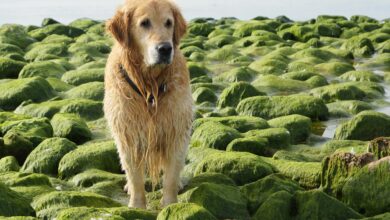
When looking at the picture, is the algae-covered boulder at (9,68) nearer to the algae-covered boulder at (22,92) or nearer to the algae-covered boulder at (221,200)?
the algae-covered boulder at (22,92)

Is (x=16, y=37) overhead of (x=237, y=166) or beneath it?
beneath

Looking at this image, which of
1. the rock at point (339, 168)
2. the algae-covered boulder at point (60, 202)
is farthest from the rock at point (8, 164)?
the rock at point (339, 168)

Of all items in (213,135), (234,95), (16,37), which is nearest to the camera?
(213,135)

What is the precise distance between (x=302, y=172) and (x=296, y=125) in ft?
7.42

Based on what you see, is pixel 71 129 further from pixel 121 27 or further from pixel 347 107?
pixel 347 107

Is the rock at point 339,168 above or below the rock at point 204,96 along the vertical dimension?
above

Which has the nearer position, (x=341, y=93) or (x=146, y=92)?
(x=146, y=92)

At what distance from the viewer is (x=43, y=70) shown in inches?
543

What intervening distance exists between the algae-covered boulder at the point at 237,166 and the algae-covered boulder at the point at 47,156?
5.79 ft

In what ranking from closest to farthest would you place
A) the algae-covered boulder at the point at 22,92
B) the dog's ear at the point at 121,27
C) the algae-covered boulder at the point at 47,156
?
the dog's ear at the point at 121,27 < the algae-covered boulder at the point at 47,156 < the algae-covered boulder at the point at 22,92

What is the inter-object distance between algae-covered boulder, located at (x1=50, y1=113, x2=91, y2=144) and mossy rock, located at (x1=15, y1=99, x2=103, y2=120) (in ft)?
3.19

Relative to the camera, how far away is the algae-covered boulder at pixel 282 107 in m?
10.3

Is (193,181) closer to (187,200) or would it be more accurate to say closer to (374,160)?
(187,200)

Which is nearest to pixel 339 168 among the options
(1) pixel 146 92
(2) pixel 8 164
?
(1) pixel 146 92
